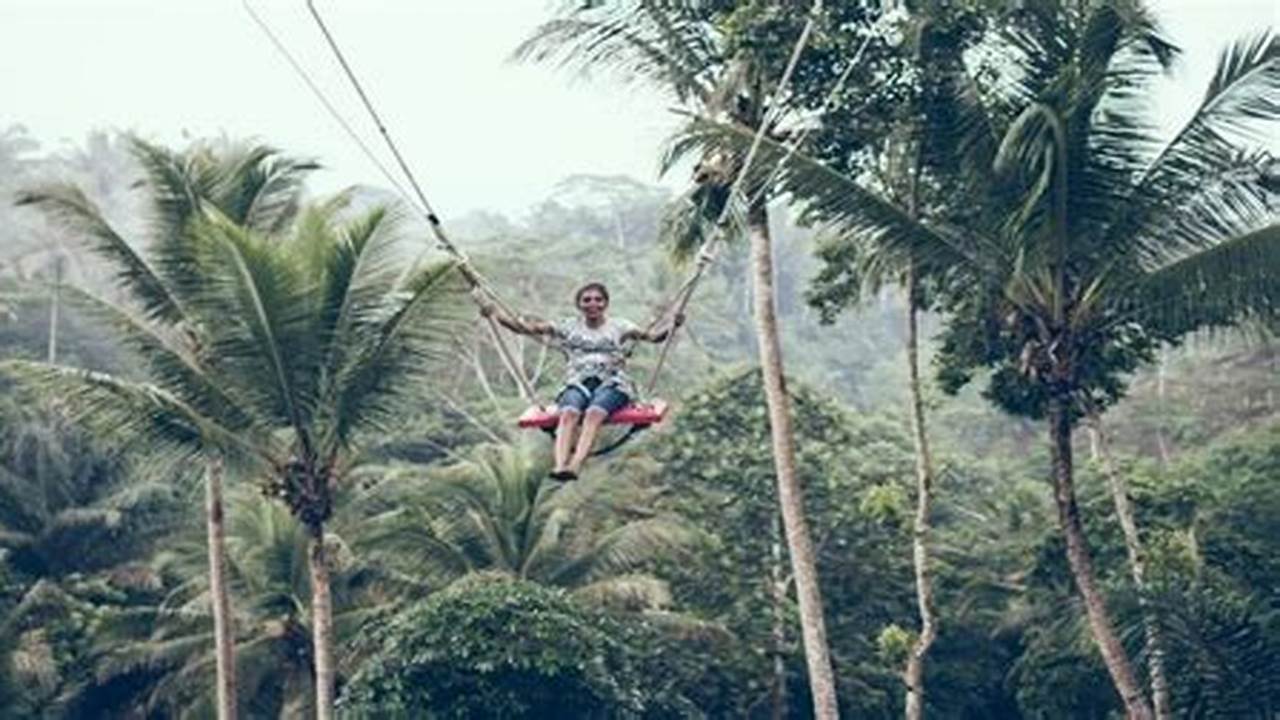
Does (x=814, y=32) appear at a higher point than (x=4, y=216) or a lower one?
higher

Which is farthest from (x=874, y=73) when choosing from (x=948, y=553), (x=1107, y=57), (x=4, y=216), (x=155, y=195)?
(x=4, y=216)

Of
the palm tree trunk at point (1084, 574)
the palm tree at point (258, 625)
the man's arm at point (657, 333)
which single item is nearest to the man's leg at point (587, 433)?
the man's arm at point (657, 333)

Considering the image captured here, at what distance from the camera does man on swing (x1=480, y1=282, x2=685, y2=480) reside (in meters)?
8.43

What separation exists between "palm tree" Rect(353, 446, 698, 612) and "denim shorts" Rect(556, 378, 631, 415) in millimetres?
8108

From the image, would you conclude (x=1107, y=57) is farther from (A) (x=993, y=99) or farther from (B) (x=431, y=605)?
(B) (x=431, y=605)

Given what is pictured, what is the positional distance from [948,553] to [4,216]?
3871 cm

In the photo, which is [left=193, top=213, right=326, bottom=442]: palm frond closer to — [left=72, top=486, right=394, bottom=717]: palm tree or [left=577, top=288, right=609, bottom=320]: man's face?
[left=577, top=288, right=609, bottom=320]: man's face

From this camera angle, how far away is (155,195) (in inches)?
532

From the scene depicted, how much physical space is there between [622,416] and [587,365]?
34cm

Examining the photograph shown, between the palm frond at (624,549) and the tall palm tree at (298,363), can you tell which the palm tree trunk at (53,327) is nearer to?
the palm frond at (624,549)

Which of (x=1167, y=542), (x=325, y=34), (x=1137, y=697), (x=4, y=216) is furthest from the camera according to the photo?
(x=4, y=216)

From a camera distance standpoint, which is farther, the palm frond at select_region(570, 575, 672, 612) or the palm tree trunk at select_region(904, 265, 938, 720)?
the palm frond at select_region(570, 575, 672, 612)

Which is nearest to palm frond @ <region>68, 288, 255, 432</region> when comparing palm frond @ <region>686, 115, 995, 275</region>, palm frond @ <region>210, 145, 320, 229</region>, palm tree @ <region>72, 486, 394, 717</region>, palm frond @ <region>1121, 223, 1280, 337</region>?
palm frond @ <region>210, 145, 320, 229</region>

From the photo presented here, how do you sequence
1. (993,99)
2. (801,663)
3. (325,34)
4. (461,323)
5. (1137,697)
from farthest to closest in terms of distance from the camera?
(801,663)
(461,323)
(993,99)
(1137,697)
(325,34)
